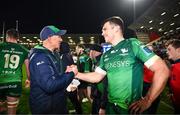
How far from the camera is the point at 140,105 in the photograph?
4.07 meters

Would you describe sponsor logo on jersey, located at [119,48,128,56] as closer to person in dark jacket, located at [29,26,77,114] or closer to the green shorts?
person in dark jacket, located at [29,26,77,114]

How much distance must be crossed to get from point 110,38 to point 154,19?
43.5 metres

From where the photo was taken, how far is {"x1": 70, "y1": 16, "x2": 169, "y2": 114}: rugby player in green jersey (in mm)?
4207

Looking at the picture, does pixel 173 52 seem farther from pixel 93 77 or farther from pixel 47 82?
pixel 47 82

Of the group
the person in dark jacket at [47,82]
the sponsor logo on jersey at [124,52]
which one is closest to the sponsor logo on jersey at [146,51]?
the sponsor logo on jersey at [124,52]

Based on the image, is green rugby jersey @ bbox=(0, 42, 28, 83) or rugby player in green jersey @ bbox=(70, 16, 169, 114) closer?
rugby player in green jersey @ bbox=(70, 16, 169, 114)

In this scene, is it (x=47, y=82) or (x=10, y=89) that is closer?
(x=47, y=82)

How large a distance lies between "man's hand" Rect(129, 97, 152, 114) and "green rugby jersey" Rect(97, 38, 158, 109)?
280 millimetres

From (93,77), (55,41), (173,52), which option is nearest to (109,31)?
(93,77)

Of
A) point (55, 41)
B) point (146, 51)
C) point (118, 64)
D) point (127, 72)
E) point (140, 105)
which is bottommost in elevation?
point (140, 105)

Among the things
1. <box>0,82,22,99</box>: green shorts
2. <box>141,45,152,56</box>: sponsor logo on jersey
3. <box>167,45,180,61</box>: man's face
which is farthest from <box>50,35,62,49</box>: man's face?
<box>0,82,22,99</box>: green shorts

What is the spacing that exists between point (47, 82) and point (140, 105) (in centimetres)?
150

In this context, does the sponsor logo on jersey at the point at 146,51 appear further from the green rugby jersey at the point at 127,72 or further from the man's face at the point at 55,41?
the man's face at the point at 55,41

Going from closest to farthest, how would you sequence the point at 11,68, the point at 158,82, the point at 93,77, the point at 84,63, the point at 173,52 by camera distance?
the point at 158,82 < the point at 93,77 < the point at 173,52 < the point at 11,68 < the point at 84,63
